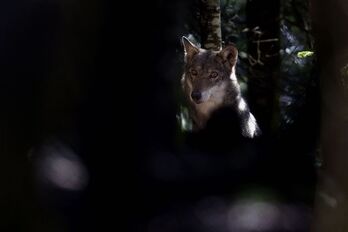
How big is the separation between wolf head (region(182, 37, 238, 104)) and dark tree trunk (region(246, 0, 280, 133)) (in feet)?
2.17

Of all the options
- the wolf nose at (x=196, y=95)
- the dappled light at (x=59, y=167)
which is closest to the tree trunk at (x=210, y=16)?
the wolf nose at (x=196, y=95)

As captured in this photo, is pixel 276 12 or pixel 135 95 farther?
pixel 276 12

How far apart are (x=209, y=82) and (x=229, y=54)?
41 centimetres

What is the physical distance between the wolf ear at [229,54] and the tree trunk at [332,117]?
189 inches

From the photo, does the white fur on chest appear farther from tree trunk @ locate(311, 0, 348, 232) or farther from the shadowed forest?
tree trunk @ locate(311, 0, 348, 232)

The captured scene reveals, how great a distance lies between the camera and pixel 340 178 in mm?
2775

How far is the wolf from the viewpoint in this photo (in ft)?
25.8

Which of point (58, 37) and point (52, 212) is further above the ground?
point (58, 37)

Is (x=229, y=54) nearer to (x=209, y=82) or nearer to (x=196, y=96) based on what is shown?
(x=209, y=82)

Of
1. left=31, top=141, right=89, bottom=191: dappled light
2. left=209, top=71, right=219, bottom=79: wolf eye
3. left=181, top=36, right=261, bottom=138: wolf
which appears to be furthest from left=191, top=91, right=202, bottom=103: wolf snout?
left=31, top=141, right=89, bottom=191: dappled light

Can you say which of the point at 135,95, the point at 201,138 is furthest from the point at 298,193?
the point at 201,138

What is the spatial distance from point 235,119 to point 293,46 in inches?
77.3

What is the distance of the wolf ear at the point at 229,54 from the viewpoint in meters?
7.99

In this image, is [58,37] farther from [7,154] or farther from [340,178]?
[340,178]
